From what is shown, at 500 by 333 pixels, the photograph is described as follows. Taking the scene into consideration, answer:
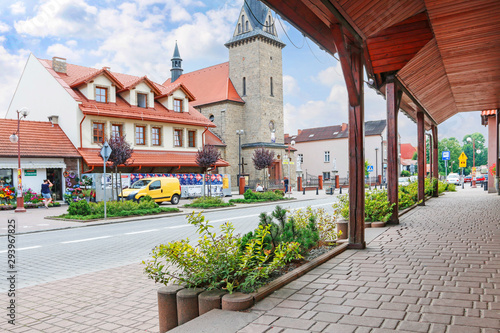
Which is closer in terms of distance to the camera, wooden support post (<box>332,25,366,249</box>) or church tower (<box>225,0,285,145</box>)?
wooden support post (<box>332,25,366,249</box>)

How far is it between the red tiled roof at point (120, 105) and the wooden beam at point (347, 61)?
79.2 ft

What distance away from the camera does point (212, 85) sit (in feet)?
167

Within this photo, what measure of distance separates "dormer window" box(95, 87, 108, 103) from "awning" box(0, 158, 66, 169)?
222 inches

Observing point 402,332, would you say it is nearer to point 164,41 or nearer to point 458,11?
point 458,11

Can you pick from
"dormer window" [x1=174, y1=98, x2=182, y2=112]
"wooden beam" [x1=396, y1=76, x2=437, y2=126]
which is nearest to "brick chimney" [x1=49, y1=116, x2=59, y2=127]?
"dormer window" [x1=174, y1=98, x2=182, y2=112]

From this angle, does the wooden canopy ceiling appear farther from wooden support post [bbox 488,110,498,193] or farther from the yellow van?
the yellow van

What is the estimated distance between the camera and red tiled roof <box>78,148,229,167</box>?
2737cm

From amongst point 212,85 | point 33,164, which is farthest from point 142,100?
point 212,85

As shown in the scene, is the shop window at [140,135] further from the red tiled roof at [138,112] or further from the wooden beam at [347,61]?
the wooden beam at [347,61]

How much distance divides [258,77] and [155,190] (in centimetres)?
2671

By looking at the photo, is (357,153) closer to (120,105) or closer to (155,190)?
(155,190)

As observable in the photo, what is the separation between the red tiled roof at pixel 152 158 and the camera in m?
27.4

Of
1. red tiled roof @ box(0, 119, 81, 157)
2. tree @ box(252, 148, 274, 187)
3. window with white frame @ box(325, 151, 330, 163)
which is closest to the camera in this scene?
red tiled roof @ box(0, 119, 81, 157)

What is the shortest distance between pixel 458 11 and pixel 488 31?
152 cm
